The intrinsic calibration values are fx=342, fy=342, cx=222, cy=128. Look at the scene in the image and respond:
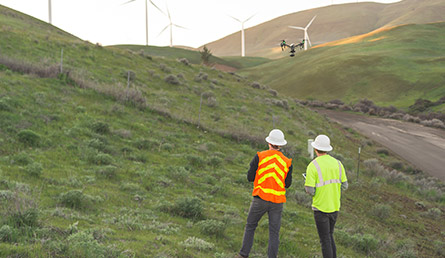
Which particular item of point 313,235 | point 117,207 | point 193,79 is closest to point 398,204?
point 313,235

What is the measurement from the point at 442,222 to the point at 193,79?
26.8m

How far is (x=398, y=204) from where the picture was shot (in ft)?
53.5

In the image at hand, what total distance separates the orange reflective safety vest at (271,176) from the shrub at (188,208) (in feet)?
10.8

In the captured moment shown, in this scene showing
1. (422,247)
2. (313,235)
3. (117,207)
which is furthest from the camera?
(422,247)

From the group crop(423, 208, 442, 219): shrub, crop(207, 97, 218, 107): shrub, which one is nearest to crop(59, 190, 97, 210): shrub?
crop(423, 208, 442, 219): shrub

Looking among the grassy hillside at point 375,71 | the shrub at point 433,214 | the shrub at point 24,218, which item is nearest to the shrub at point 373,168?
the shrub at point 433,214

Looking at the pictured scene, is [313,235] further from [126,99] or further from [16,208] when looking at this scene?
[126,99]

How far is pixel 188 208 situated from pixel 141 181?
9.13 ft

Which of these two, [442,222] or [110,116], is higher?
[110,116]

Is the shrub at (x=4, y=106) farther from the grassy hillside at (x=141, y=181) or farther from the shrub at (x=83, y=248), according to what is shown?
the shrub at (x=83, y=248)

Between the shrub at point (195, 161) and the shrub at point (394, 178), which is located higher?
the shrub at point (195, 161)

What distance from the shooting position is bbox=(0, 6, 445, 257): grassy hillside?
266 inches

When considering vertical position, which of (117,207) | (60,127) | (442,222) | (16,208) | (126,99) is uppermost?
(126,99)

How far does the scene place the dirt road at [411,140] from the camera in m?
28.1
